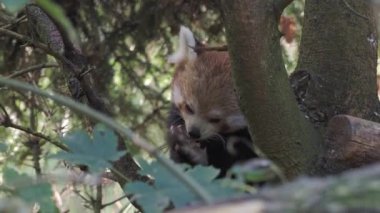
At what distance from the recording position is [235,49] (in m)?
1.74

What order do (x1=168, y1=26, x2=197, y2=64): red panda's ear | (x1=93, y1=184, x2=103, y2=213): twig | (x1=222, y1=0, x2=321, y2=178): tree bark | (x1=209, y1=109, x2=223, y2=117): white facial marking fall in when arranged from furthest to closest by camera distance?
(x1=168, y1=26, x2=197, y2=64): red panda's ear < (x1=209, y1=109, x2=223, y2=117): white facial marking < (x1=93, y1=184, x2=103, y2=213): twig < (x1=222, y1=0, x2=321, y2=178): tree bark

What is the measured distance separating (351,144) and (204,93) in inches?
52.0

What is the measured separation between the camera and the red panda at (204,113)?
118 inches

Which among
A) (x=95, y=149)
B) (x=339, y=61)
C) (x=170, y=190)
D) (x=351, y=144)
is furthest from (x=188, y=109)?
(x=170, y=190)

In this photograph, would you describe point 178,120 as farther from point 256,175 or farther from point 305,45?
point 256,175

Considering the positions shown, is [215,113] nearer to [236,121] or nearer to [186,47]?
[236,121]

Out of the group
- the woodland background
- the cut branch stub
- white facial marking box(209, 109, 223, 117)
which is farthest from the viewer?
the woodland background

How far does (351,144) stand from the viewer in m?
1.90

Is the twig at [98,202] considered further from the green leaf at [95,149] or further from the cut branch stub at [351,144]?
the green leaf at [95,149]

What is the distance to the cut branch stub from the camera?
189 cm

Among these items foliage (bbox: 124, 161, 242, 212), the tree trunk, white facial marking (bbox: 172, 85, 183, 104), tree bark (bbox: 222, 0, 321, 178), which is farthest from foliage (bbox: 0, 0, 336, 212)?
foliage (bbox: 124, 161, 242, 212)

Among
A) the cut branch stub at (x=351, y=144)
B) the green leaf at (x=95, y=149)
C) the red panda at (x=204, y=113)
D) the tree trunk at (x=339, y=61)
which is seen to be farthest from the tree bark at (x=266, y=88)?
the red panda at (x=204, y=113)

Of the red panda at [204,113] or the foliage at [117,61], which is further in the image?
the foliage at [117,61]

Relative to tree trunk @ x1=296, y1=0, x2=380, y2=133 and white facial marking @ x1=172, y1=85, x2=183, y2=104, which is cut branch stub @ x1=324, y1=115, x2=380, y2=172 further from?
white facial marking @ x1=172, y1=85, x2=183, y2=104
